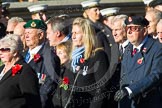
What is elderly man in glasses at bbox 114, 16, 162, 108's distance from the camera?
270 inches

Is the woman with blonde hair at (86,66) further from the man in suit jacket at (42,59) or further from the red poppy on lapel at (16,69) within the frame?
the red poppy on lapel at (16,69)

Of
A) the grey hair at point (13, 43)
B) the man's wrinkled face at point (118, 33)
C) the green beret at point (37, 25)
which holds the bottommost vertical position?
the man's wrinkled face at point (118, 33)

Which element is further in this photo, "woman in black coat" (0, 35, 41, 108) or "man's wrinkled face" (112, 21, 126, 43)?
"man's wrinkled face" (112, 21, 126, 43)

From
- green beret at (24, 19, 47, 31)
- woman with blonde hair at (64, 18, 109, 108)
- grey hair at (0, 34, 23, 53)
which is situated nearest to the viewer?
grey hair at (0, 34, 23, 53)

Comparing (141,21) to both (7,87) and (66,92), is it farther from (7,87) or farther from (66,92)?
(7,87)

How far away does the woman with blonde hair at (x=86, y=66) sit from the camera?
7.57m

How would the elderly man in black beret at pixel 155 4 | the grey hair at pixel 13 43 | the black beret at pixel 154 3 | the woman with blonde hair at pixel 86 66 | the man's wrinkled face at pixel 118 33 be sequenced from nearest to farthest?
the grey hair at pixel 13 43 → the woman with blonde hair at pixel 86 66 → the man's wrinkled face at pixel 118 33 → the elderly man in black beret at pixel 155 4 → the black beret at pixel 154 3

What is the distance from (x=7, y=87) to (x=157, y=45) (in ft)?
5.88

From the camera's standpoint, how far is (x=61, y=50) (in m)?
7.80

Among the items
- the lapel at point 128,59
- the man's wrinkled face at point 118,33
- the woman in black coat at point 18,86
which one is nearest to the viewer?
the woman in black coat at point 18,86

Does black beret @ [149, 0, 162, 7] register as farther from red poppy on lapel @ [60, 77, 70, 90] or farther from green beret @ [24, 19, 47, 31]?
red poppy on lapel @ [60, 77, 70, 90]

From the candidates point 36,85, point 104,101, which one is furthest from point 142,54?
point 36,85

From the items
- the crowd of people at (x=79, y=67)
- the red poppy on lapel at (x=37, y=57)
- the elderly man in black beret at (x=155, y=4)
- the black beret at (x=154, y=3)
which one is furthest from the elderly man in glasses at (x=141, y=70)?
the black beret at (x=154, y=3)

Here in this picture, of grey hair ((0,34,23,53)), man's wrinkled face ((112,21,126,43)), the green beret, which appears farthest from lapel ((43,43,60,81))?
man's wrinkled face ((112,21,126,43))
